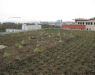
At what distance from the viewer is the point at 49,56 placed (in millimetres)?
14273

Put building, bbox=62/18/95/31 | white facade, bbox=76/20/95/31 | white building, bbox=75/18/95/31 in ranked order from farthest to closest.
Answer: building, bbox=62/18/95/31 → white building, bbox=75/18/95/31 → white facade, bbox=76/20/95/31

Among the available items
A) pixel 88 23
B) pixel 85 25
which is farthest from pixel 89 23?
pixel 85 25

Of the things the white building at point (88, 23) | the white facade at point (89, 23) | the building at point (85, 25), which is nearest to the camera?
the white facade at point (89, 23)

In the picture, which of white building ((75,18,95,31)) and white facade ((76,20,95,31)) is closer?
white facade ((76,20,95,31))

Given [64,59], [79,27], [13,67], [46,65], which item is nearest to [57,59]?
[64,59]

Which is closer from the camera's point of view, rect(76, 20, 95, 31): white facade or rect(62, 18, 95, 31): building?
rect(76, 20, 95, 31): white facade

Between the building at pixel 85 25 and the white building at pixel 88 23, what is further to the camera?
the building at pixel 85 25

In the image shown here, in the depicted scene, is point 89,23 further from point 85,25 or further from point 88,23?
point 85,25

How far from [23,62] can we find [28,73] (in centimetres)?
180

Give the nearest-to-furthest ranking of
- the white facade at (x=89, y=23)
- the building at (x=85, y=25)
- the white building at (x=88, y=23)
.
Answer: the white facade at (x=89, y=23) < the white building at (x=88, y=23) < the building at (x=85, y=25)

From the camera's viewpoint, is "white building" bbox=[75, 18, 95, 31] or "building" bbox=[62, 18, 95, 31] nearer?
"white building" bbox=[75, 18, 95, 31]

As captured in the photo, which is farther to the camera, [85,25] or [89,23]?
[89,23]

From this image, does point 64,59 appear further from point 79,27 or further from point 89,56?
point 79,27

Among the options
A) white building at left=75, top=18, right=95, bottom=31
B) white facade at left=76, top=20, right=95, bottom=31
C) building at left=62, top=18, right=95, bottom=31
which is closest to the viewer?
white facade at left=76, top=20, right=95, bottom=31
